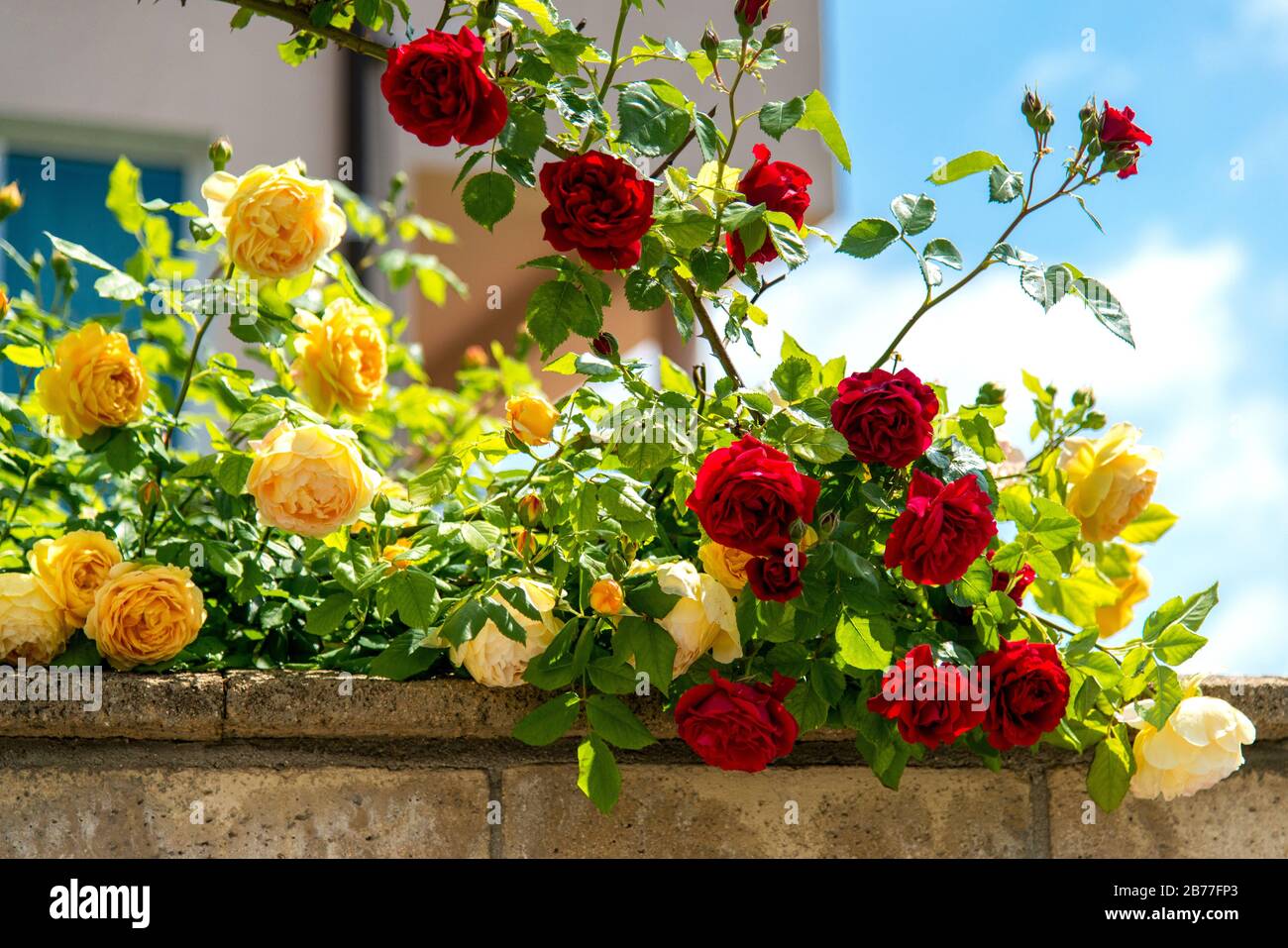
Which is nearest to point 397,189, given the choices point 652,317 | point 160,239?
point 160,239

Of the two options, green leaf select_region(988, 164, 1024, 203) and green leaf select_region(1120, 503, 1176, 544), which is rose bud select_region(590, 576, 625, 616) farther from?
green leaf select_region(1120, 503, 1176, 544)

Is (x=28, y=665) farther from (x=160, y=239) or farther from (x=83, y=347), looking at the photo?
(x=160, y=239)

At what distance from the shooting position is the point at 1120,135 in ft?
4.71

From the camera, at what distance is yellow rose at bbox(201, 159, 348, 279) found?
1633mm

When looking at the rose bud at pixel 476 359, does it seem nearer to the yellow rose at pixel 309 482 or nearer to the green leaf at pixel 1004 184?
the yellow rose at pixel 309 482

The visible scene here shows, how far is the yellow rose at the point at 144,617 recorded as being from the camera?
150 centimetres

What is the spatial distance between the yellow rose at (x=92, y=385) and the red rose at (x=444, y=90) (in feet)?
1.81

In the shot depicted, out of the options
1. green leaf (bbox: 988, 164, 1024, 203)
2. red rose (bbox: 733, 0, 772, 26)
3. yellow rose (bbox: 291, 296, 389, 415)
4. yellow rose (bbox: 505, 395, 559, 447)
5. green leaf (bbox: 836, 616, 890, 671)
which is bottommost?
green leaf (bbox: 836, 616, 890, 671)

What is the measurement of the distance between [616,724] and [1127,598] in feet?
3.15

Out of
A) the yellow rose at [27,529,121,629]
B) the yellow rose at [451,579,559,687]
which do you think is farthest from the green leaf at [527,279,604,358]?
the yellow rose at [27,529,121,629]

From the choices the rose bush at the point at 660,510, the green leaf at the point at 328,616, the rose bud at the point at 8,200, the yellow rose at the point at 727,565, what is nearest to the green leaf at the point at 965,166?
the rose bush at the point at 660,510

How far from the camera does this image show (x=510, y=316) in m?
5.85

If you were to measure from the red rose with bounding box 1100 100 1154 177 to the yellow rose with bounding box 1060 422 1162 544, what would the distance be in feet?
1.36
